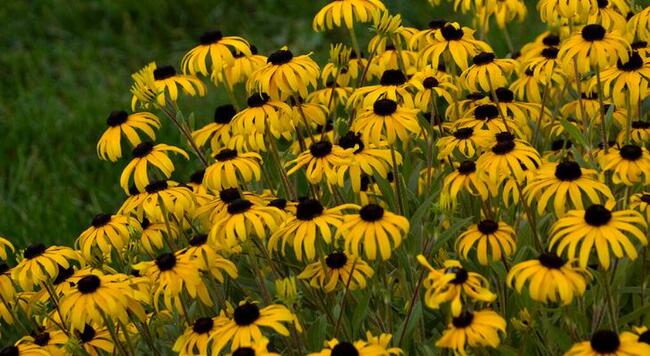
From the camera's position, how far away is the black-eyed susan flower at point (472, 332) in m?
2.50

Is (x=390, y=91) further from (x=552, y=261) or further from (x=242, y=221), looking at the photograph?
(x=552, y=261)

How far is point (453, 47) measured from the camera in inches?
145

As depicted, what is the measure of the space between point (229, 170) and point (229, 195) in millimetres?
85

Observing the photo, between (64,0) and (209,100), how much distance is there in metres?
2.10

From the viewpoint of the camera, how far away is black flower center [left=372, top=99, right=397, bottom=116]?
3.20 meters

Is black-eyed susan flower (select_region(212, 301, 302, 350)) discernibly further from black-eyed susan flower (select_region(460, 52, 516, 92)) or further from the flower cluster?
black-eyed susan flower (select_region(460, 52, 516, 92))

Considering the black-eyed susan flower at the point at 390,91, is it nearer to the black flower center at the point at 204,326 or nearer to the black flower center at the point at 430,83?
the black flower center at the point at 430,83

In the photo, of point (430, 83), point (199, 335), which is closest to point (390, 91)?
point (430, 83)

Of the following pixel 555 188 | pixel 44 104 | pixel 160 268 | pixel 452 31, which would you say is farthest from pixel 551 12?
pixel 44 104

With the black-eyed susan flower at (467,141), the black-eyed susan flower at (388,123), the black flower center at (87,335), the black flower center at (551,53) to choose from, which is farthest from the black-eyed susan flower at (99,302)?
the black flower center at (551,53)

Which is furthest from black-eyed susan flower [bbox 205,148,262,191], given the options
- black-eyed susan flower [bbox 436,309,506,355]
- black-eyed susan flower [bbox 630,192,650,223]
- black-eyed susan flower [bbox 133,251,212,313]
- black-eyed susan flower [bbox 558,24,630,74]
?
black-eyed susan flower [bbox 630,192,650,223]

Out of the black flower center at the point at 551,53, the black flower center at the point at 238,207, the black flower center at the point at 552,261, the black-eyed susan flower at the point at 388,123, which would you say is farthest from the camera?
the black flower center at the point at 551,53

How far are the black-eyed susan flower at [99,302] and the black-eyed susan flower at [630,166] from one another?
57.8 inches

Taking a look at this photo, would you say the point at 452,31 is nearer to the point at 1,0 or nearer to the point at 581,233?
the point at 581,233
